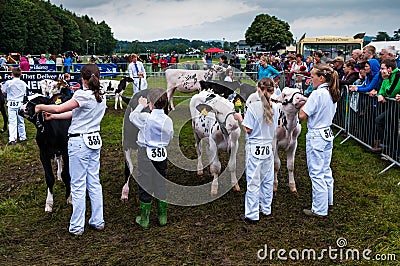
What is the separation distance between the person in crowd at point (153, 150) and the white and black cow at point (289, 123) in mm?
2019

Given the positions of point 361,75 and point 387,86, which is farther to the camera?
Result: point 361,75

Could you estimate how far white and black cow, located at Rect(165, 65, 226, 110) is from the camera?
1673cm

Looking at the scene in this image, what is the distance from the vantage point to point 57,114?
5.58 metres

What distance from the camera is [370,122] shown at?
33.0 ft

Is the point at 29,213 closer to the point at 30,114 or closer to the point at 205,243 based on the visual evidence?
the point at 30,114

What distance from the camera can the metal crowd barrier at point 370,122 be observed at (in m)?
8.71

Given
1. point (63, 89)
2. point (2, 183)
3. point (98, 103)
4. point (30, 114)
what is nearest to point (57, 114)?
point (98, 103)

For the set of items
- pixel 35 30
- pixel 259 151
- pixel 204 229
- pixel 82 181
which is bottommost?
pixel 204 229

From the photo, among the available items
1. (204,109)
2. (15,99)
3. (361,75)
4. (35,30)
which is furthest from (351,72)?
(35,30)

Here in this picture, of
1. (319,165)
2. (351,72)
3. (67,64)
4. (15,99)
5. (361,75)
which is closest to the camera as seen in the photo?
(319,165)

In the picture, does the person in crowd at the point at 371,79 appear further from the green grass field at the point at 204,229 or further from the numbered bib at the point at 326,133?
the numbered bib at the point at 326,133

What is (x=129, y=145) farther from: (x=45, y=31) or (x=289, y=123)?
(x=45, y=31)

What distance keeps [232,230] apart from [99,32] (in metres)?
141

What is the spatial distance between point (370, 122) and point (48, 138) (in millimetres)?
7203
